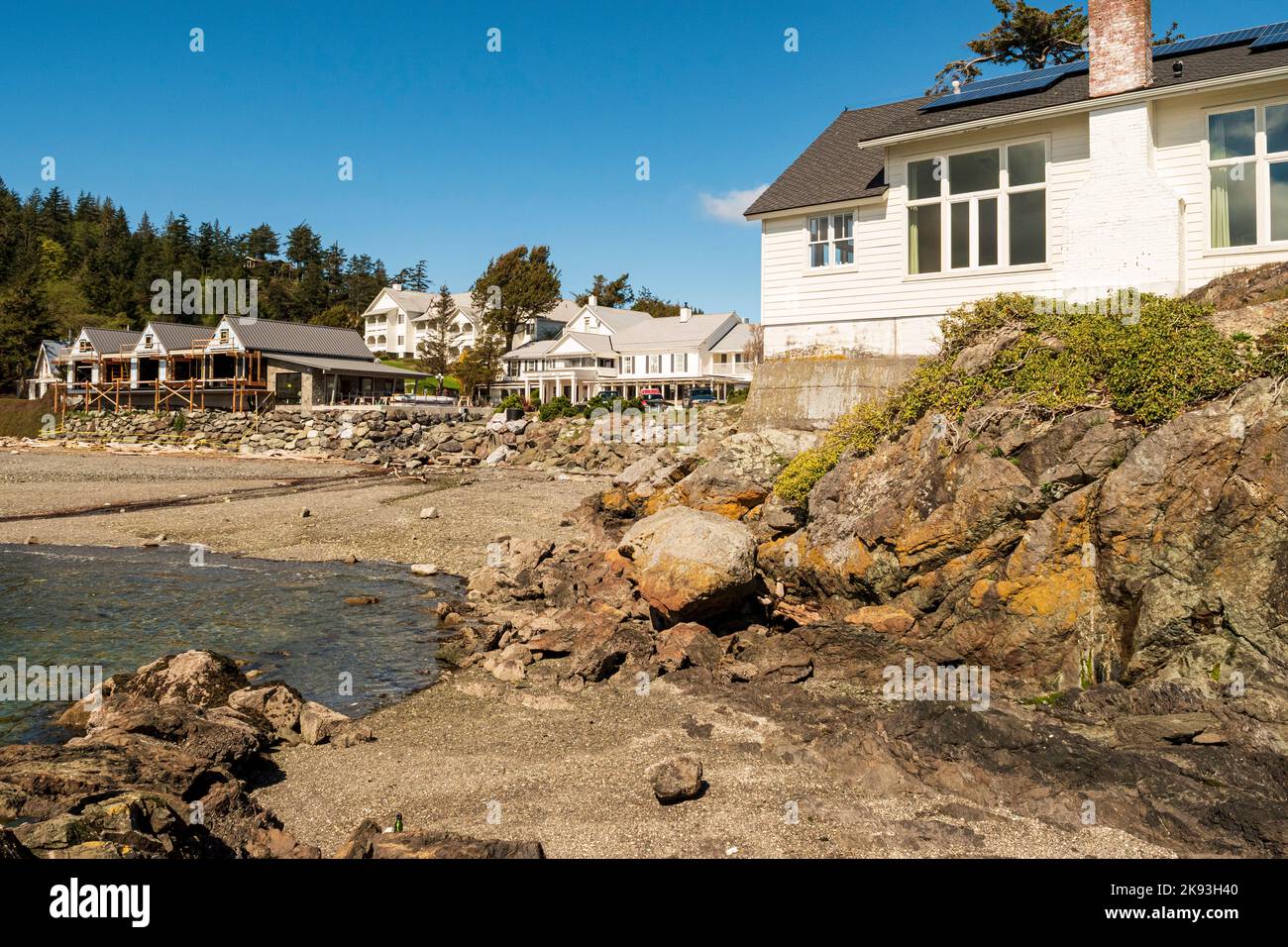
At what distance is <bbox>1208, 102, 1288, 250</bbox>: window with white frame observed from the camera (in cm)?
1620

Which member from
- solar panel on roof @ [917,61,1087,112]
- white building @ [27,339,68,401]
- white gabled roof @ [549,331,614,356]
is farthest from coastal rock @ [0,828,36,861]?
→ white building @ [27,339,68,401]

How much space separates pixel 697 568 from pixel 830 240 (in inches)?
448

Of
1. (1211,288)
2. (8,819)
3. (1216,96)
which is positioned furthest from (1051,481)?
(8,819)

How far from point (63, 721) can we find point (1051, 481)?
14818 millimetres

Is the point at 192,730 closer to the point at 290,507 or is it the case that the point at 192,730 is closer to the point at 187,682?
the point at 187,682

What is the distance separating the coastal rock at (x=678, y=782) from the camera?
838 cm

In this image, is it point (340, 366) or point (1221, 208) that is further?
point (340, 366)

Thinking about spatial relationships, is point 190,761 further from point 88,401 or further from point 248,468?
point 88,401

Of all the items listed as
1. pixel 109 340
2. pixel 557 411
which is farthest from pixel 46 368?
pixel 557 411

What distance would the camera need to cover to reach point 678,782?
843 cm

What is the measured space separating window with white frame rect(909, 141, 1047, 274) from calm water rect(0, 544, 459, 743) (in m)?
14.7

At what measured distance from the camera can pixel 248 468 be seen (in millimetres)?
46531

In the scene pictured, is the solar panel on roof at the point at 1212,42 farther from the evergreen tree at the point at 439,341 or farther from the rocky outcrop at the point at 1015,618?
the evergreen tree at the point at 439,341

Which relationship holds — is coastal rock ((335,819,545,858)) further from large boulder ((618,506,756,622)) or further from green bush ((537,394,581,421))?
green bush ((537,394,581,421))
